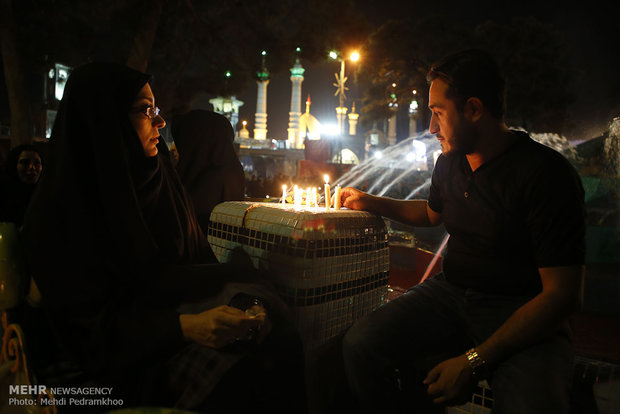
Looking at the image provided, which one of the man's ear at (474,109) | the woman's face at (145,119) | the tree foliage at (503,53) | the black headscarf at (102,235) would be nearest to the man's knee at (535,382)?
the man's ear at (474,109)

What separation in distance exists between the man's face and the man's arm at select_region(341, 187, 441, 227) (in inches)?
22.0

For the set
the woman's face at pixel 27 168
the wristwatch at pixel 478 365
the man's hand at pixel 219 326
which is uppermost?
the woman's face at pixel 27 168

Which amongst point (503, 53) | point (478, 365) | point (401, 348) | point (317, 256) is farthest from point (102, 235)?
point (503, 53)

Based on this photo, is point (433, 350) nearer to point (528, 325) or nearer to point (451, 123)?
point (528, 325)

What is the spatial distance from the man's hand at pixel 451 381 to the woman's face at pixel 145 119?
1.81 meters

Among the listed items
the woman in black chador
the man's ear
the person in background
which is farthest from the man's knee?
the person in background

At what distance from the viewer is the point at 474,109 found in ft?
6.59

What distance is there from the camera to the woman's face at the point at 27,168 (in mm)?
5418

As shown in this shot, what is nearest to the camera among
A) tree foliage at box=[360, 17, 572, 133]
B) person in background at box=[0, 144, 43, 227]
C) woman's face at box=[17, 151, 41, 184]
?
person in background at box=[0, 144, 43, 227]

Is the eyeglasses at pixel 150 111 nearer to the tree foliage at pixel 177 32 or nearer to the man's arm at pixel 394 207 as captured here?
the man's arm at pixel 394 207

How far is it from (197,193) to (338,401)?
2703 millimetres

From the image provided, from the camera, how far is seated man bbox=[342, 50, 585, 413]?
65.6 inches

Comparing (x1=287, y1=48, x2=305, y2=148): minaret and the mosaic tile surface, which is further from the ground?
(x1=287, y1=48, x2=305, y2=148): minaret

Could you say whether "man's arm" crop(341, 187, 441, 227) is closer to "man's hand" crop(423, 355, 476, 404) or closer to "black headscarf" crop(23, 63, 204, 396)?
"man's hand" crop(423, 355, 476, 404)
